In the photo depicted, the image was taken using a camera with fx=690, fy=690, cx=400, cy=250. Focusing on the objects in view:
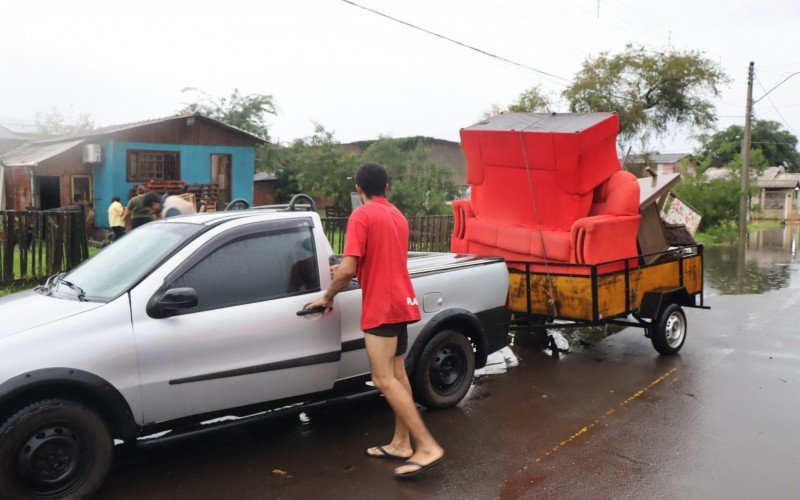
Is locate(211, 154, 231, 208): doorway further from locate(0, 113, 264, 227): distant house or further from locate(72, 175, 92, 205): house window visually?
locate(72, 175, 92, 205): house window

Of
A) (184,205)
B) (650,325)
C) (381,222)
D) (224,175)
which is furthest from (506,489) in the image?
(224,175)

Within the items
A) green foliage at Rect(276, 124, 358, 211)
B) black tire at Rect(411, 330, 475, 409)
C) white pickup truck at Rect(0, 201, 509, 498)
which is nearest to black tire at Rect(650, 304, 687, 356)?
black tire at Rect(411, 330, 475, 409)

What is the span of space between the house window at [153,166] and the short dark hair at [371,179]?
21067mm

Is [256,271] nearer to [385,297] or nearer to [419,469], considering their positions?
[385,297]

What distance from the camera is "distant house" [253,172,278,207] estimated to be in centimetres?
3756

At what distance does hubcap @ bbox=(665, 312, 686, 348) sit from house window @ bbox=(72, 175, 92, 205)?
843 inches

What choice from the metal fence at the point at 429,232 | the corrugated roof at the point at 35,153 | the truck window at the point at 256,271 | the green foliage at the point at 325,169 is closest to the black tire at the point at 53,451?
the truck window at the point at 256,271

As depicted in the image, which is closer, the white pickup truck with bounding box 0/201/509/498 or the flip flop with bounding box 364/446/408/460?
the white pickup truck with bounding box 0/201/509/498

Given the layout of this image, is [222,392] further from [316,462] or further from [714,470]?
[714,470]

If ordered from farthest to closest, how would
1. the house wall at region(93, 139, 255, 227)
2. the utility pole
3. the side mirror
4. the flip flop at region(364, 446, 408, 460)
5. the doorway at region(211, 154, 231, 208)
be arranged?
the utility pole → the doorway at region(211, 154, 231, 208) → the house wall at region(93, 139, 255, 227) → the flip flop at region(364, 446, 408, 460) → the side mirror

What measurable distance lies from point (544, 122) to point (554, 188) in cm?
86

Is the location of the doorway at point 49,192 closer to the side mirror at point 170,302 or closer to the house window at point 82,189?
the house window at point 82,189

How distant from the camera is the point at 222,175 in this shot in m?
26.6

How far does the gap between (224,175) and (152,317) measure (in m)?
23.3
